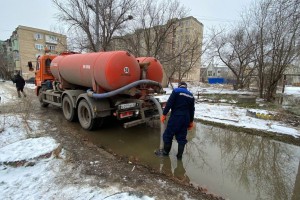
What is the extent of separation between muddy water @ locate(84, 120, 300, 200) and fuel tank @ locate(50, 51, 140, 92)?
1577 mm

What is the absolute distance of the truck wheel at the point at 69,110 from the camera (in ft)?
21.3

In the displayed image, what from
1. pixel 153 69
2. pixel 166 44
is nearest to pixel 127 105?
pixel 153 69

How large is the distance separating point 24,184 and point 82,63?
3.67 meters

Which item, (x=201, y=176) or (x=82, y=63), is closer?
(x=201, y=176)

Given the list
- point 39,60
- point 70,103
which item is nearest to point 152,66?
point 70,103

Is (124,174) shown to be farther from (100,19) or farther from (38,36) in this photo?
Result: (38,36)

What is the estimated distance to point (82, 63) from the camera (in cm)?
567

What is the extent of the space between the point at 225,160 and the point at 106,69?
3.54m

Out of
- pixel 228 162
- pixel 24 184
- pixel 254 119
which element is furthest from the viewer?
pixel 254 119

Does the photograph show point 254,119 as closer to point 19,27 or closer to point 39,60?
point 39,60

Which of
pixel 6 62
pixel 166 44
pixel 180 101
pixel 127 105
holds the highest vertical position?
pixel 6 62

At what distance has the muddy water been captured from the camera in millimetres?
3102

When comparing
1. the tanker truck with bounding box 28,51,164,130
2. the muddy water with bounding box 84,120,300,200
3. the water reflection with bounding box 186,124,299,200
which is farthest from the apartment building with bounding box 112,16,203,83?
the water reflection with bounding box 186,124,299,200

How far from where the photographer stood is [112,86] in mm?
5000
